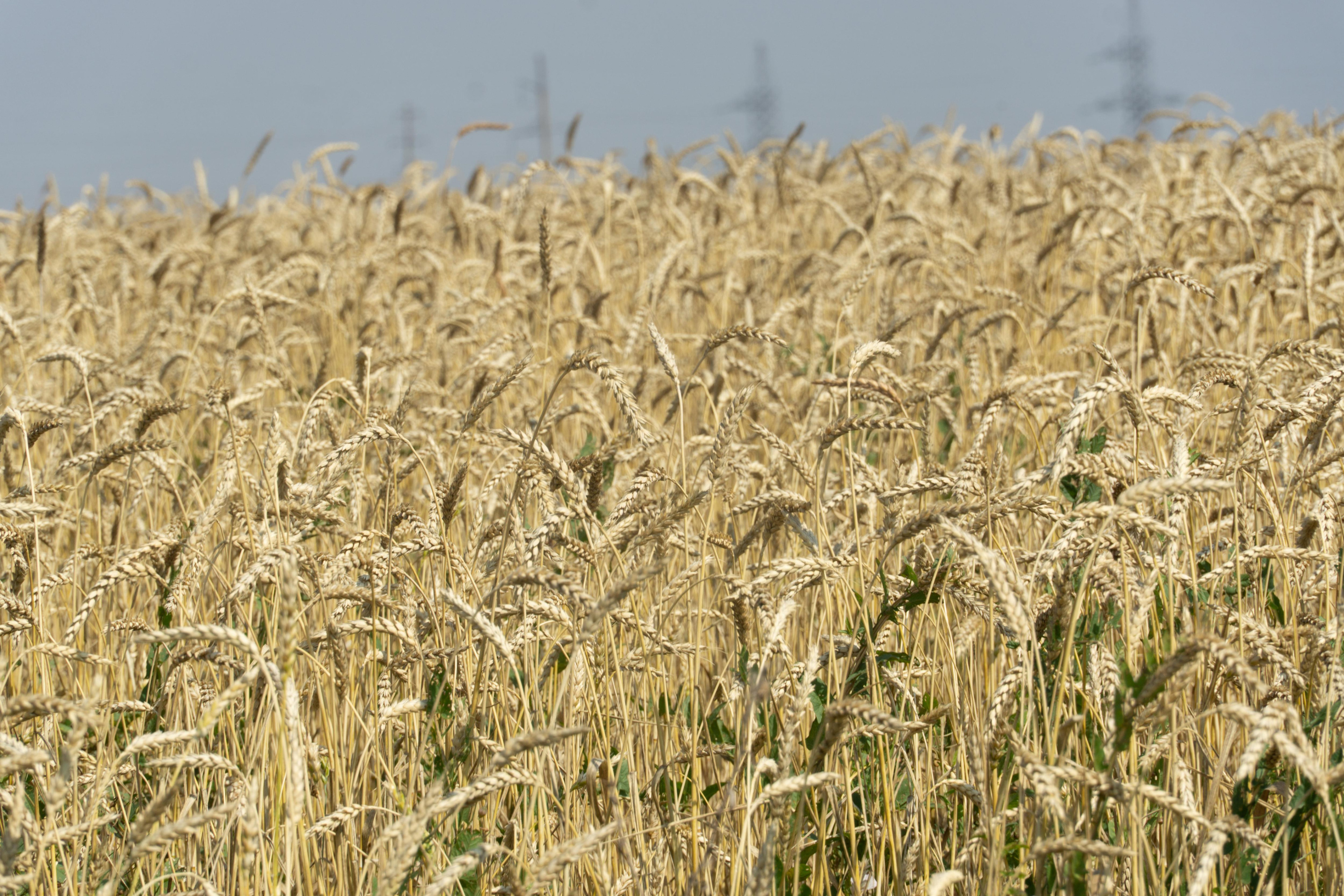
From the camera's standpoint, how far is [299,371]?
4.87 metres

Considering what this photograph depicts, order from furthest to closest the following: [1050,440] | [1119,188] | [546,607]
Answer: [1119,188], [1050,440], [546,607]

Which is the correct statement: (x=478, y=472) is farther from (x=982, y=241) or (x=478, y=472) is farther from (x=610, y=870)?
(x=982, y=241)

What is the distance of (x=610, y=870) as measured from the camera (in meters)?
1.61

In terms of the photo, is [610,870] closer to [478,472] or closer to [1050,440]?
[478,472]

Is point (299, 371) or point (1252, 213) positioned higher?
point (1252, 213)

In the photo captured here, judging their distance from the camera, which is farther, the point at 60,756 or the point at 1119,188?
the point at 1119,188

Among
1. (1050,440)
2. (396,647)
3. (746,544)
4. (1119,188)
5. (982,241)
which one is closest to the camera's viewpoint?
(746,544)

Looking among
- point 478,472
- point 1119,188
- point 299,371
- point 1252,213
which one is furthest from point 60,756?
point 1119,188

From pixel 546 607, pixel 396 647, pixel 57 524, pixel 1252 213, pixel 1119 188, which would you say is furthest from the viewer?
pixel 1119 188

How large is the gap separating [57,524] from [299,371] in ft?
7.69

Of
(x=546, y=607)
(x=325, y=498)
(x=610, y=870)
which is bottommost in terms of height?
(x=610, y=870)

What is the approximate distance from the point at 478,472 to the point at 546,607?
166 centimetres

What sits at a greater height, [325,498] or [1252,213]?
[1252,213]

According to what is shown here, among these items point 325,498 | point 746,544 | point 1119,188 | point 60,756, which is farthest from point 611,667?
point 1119,188
